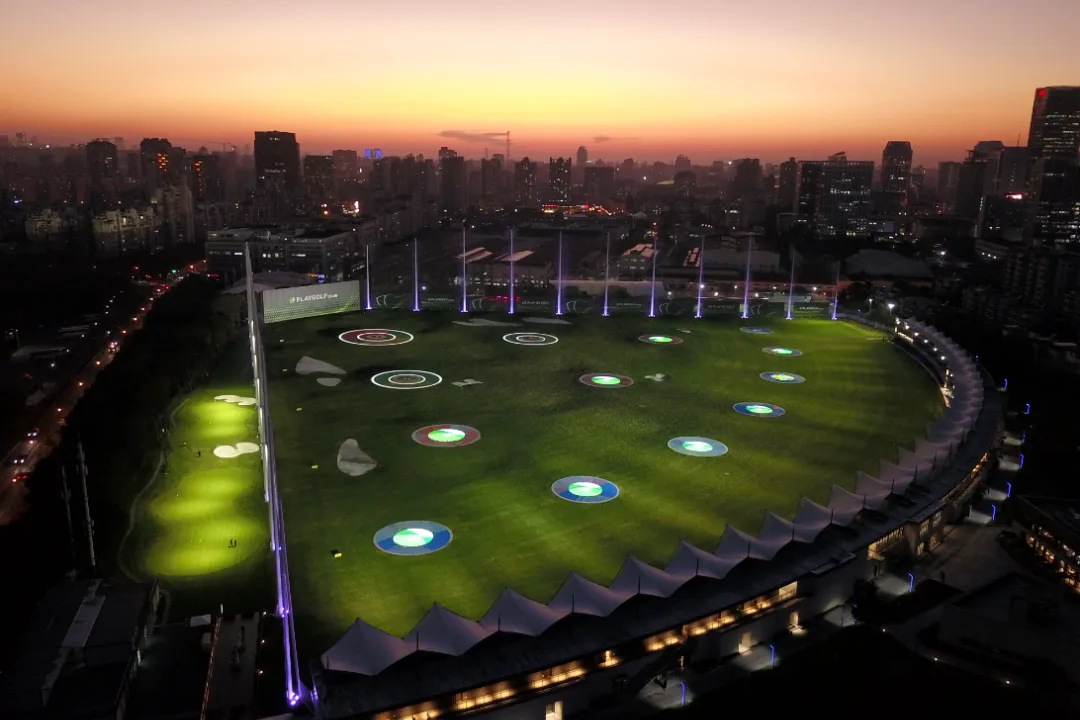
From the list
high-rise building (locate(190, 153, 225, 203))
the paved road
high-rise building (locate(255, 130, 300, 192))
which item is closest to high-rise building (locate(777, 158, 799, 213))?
high-rise building (locate(255, 130, 300, 192))

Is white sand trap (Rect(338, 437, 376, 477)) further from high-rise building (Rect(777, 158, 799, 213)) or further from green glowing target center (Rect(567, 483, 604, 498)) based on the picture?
high-rise building (Rect(777, 158, 799, 213))

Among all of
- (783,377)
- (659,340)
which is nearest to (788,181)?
(659,340)

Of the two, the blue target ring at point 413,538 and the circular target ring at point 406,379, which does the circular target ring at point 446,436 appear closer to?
the circular target ring at point 406,379

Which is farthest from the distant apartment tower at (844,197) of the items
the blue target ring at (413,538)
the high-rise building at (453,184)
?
the blue target ring at (413,538)

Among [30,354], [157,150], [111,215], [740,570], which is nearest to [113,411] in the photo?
[740,570]

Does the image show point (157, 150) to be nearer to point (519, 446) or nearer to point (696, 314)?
point (696, 314)

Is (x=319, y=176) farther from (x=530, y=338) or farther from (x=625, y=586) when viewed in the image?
(x=625, y=586)
